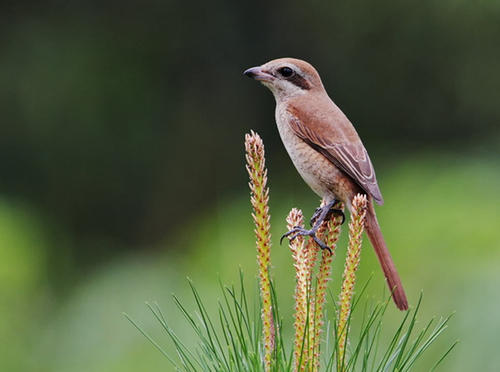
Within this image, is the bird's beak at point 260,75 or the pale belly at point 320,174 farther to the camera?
the bird's beak at point 260,75

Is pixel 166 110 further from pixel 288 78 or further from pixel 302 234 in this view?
pixel 302 234

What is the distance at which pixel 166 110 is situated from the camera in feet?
21.5

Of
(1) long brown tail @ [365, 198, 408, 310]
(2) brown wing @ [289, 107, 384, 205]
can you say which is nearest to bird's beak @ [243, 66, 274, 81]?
(2) brown wing @ [289, 107, 384, 205]

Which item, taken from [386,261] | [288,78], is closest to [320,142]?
[288,78]

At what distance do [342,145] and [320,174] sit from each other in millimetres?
96

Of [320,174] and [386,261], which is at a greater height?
[320,174]

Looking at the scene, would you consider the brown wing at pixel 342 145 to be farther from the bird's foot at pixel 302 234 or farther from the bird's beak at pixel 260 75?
the bird's foot at pixel 302 234

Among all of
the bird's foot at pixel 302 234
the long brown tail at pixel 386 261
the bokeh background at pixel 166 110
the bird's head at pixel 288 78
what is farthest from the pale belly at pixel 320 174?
the bokeh background at pixel 166 110

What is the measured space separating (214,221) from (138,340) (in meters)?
0.60

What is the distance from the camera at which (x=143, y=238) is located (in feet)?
21.4

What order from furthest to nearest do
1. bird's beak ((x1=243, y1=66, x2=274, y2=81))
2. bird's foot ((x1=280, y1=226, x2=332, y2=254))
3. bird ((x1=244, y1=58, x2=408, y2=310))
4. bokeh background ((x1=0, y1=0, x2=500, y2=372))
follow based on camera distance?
bokeh background ((x1=0, y1=0, x2=500, y2=372)), bird's beak ((x1=243, y1=66, x2=274, y2=81)), bird ((x1=244, y1=58, x2=408, y2=310)), bird's foot ((x1=280, y1=226, x2=332, y2=254))

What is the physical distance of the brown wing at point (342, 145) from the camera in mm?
2271

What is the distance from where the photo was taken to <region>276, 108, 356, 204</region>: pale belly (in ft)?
7.67

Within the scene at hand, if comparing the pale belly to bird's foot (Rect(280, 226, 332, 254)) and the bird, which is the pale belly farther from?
bird's foot (Rect(280, 226, 332, 254))
